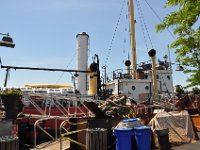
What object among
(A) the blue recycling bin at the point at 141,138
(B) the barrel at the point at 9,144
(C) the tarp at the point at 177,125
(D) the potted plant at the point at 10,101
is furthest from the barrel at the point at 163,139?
(D) the potted plant at the point at 10,101

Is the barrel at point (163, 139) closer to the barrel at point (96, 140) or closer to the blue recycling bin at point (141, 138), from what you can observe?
the blue recycling bin at point (141, 138)

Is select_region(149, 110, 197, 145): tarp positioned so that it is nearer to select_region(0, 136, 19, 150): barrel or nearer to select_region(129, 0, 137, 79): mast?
select_region(0, 136, 19, 150): barrel

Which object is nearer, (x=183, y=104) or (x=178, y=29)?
(x=178, y=29)

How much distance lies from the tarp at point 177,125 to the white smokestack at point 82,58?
19.4 metres

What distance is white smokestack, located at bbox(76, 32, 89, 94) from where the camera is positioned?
32312 millimetres

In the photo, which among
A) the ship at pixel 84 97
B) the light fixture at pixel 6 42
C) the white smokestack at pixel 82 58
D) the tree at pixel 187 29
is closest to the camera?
the tree at pixel 187 29

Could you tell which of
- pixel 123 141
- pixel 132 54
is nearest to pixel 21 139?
pixel 123 141

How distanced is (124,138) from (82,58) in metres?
23.0

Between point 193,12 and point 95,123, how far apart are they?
598 centimetres

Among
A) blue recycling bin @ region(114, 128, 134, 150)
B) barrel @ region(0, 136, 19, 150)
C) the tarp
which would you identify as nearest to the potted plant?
barrel @ region(0, 136, 19, 150)

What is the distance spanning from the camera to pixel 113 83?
3162cm

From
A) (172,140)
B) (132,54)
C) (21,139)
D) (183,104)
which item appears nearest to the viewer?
(172,140)

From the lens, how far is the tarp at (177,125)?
12430 mm

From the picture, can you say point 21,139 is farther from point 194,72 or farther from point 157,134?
point 194,72
